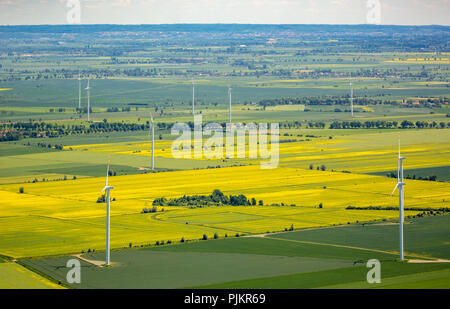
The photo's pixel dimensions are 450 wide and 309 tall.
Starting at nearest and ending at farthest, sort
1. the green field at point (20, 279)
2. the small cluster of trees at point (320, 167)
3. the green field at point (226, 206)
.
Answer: the green field at point (20, 279)
the green field at point (226, 206)
the small cluster of trees at point (320, 167)

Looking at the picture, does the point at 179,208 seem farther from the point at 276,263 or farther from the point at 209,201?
the point at 276,263

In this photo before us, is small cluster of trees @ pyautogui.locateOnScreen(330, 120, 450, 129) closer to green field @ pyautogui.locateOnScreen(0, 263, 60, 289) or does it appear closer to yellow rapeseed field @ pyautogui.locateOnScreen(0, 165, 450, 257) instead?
yellow rapeseed field @ pyautogui.locateOnScreen(0, 165, 450, 257)

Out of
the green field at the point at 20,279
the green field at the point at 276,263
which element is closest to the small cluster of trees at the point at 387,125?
the green field at the point at 276,263

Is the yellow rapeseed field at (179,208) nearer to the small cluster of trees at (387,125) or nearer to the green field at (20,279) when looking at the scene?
the green field at (20,279)

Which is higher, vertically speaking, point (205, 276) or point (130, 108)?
point (130, 108)

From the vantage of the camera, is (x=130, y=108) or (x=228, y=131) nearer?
(x=228, y=131)

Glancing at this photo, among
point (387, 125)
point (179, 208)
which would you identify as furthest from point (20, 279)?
point (387, 125)
